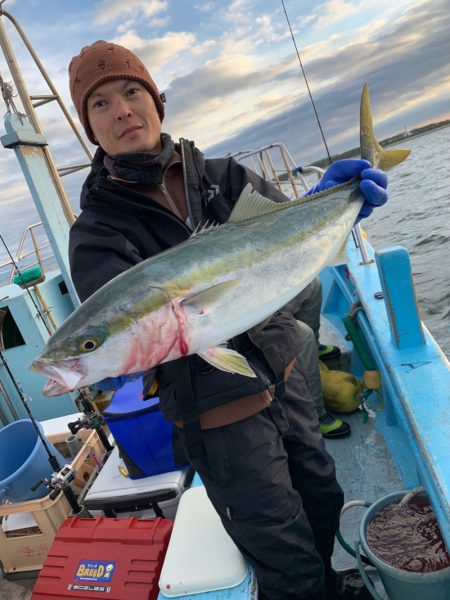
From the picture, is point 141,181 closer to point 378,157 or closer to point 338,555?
point 378,157

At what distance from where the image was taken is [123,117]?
2221 mm

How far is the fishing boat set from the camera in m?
2.46

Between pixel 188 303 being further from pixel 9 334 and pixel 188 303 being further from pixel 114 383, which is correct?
pixel 9 334

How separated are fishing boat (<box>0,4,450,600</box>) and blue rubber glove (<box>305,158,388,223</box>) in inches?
15.6

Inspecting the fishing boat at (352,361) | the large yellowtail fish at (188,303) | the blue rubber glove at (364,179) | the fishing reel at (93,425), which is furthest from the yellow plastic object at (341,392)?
the large yellowtail fish at (188,303)

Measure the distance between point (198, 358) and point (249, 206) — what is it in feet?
2.61

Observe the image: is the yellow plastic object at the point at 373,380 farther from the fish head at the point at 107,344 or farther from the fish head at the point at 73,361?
the fish head at the point at 73,361

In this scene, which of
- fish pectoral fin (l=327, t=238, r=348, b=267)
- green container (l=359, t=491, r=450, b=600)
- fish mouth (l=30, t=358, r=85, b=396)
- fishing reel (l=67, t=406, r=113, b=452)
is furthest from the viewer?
fishing reel (l=67, t=406, r=113, b=452)

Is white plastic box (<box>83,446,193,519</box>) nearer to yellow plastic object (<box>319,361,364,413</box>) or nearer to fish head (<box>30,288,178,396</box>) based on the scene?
yellow plastic object (<box>319,361,364,413</box>)

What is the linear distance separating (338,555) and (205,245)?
99.3 inches

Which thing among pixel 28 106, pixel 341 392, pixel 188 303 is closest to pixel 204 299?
pixel 188 303

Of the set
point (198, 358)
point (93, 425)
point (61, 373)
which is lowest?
point (93, 425)

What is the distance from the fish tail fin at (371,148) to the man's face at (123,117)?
1370 mm

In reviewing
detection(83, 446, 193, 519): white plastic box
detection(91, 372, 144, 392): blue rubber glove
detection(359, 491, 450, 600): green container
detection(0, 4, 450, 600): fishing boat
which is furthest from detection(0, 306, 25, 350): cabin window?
detection(359, 491, 450, 600): green container
